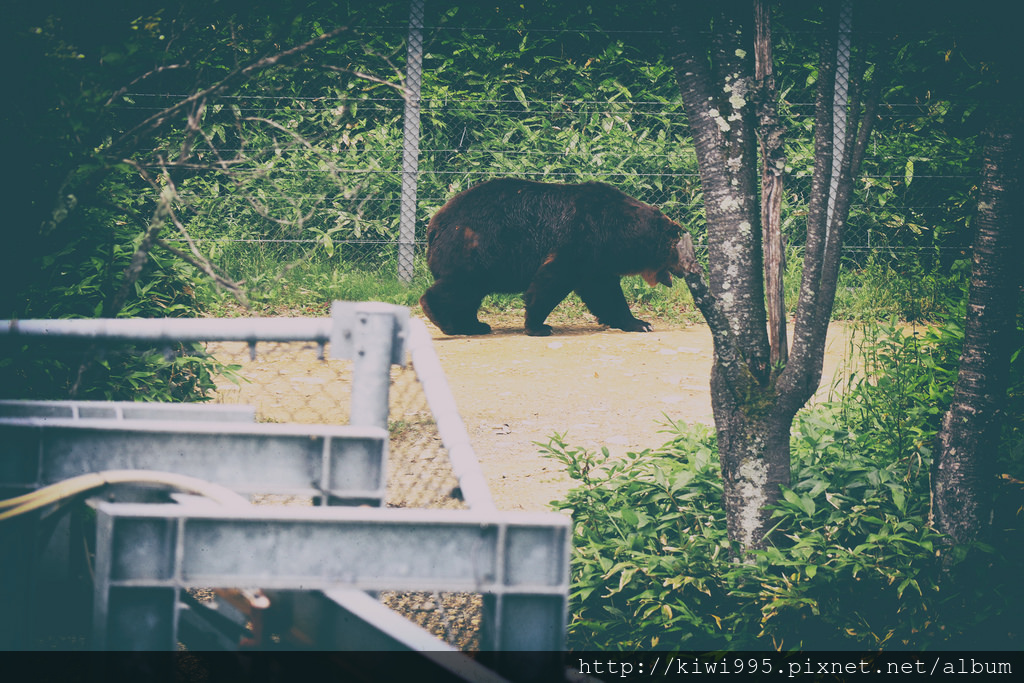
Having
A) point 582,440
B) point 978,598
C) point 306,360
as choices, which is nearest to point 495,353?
point 306,360

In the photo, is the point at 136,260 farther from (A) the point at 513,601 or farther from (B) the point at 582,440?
(B) the point at 582,440

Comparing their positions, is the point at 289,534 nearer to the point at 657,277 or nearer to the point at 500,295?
the point at 657,277

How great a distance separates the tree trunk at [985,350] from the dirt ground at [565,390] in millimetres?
1380

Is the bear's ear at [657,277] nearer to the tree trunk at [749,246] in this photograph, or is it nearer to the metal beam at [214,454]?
the tree trunk at [749,246]

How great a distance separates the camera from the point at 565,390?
5684mm

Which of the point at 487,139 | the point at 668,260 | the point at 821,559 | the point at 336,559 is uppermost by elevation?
the point at 487,139

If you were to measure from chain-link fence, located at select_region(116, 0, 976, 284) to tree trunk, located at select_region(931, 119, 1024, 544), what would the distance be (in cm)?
568

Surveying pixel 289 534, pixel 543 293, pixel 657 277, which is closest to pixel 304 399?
pixel 543 293

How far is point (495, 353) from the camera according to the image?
21.9 feet

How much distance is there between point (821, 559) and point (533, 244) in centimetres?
447

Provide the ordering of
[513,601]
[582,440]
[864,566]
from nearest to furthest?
[513,601] → [864,566] → [582,440]

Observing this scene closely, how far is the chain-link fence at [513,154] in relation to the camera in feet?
27.9

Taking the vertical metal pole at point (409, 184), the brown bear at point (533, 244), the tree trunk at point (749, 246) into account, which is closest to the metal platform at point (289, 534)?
the tree trunk at point (749, 246)
